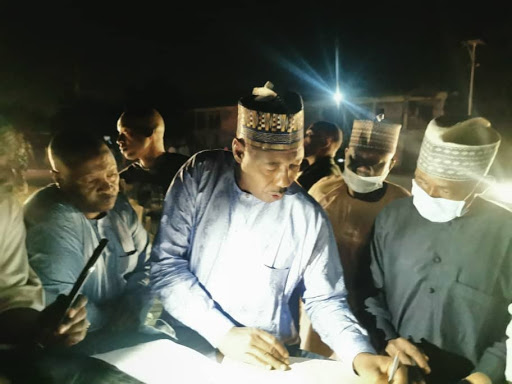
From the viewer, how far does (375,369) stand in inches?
95.4

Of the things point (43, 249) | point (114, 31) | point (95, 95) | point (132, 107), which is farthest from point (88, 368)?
point (114, 31)

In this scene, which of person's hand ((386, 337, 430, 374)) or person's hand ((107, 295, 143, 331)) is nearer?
person's hand ((386, 337, 430, 374))

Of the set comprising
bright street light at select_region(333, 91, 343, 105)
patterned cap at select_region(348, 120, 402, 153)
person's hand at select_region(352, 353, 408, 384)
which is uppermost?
bright street light at select_region(333, 91, 343, 105)

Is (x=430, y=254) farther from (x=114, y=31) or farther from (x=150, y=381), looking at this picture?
(x=114, y=31)

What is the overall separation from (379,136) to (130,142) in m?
1.89

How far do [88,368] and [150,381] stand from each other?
1.79 feet

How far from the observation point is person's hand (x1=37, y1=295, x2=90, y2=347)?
2.70m

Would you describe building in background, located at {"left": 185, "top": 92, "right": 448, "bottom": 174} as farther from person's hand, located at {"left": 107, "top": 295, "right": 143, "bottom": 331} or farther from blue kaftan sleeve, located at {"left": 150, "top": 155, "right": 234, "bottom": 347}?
person's hand, located at {"left": 107, "top": 295, "right": 143, "bottom": 331}

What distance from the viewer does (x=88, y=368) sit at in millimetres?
2688

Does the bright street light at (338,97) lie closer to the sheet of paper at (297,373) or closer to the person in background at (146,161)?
the person in background at (146,161)

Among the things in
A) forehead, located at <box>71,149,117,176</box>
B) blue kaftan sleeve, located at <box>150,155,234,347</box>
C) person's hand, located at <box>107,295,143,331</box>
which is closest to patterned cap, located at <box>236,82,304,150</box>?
blue kaftan sleeve, located at <box>150,155,234,347</box>

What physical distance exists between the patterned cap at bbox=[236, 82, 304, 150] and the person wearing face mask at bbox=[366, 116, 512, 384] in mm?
903

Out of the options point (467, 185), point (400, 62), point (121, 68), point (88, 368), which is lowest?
point (88, 368)

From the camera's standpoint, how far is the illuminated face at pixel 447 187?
2609mm
